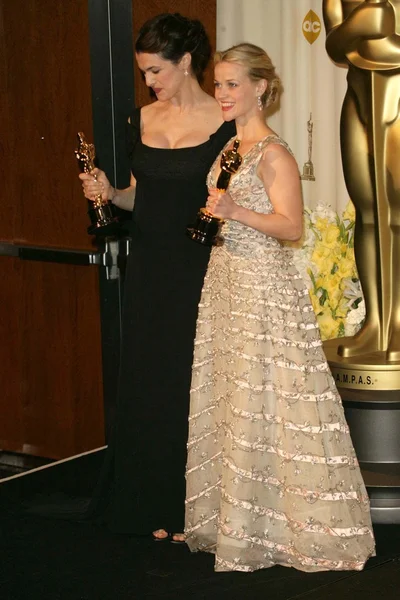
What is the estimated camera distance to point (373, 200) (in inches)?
169

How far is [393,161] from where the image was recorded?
13.8 feet

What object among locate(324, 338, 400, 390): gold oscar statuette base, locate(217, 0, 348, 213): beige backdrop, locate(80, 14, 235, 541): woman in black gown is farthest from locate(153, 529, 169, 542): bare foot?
locate(217, 0, 348, 213): beige backdrop

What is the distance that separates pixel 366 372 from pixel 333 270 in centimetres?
58

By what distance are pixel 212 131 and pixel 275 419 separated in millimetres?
1001

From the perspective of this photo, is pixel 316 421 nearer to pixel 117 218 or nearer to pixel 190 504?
pixel 190 504

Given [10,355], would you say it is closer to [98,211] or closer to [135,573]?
[98,211]

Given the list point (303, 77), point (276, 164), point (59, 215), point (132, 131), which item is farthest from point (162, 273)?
point (303, 77)

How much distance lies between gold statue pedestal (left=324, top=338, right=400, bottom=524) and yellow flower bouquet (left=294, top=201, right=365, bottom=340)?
422 mm

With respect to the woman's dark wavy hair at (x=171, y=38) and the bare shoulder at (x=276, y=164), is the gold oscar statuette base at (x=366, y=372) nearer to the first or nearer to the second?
the bare shoulder at (x=276, y=164)

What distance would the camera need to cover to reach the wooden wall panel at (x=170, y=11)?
501cm

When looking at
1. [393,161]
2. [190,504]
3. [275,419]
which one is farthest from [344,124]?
[190,504]

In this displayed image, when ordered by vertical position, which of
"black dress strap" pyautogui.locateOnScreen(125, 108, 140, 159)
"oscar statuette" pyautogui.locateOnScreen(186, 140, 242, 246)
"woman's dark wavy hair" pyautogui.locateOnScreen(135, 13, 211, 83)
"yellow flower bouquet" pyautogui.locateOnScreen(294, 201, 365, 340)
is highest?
"woman's dark wavy hair" pyautogui.locateOnScreen(135, 13, 211, 83)

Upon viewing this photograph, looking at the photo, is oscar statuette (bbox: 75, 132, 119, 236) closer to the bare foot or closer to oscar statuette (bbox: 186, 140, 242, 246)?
oscar statuette (bbox: 186, 140, 242, 246)

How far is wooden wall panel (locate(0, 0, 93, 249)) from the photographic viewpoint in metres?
4.98
